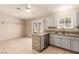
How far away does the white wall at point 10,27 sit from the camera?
688 centimetres

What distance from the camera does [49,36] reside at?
5.57 meters

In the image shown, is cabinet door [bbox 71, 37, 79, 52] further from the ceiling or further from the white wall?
the white wall

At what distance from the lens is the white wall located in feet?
22.6

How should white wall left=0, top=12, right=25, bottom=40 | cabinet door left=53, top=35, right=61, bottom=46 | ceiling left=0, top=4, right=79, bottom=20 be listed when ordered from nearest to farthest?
1. ceiling left=0, top=4, right=79, bottom=20
2. cabinet door left=53, top=35, right=61, bottom=46
3. white wall left=0, top=12, right=25, bottom=40

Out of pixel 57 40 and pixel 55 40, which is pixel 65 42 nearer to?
pixel 57 40

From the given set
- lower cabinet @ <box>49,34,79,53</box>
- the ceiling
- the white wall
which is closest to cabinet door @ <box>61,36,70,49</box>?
lower cabinet @ <box>49,34,79,53</box>

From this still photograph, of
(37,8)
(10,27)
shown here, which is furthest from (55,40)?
(10,27)

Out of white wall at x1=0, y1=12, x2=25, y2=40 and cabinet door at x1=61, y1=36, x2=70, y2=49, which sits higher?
white wall at x1=0, y1=12, x2=25, y2=40

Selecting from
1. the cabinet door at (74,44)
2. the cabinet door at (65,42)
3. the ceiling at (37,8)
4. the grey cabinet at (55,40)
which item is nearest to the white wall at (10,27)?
the ceiling at (37,8)

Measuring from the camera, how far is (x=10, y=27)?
782 centimetres

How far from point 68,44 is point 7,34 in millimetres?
4862
